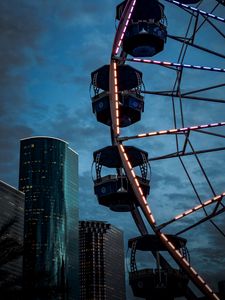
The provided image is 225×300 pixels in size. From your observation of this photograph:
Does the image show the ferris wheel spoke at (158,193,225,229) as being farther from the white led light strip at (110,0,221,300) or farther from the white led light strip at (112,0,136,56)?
the white led light strip at (112,0,136,56)

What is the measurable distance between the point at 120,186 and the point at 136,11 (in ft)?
28.5

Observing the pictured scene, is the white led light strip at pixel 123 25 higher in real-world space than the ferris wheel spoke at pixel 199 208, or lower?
higher

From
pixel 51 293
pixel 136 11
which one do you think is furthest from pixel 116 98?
pixel 51 293

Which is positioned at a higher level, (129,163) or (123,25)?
(123,25)

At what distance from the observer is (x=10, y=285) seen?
1923cm

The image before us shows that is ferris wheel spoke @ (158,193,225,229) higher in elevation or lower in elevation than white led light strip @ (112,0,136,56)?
lower

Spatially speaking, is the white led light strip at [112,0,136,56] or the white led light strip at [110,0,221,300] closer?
the white led light strip at [110,0,221,300]

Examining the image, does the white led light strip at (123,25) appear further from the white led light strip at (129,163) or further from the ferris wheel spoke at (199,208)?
the ferris wheel spoke at (199,208)

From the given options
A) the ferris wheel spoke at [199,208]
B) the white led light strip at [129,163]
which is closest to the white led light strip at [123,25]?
the white led light strip at [129,163]

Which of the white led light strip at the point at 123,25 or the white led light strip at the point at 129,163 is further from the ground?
the white led light strip at the point at 123,25

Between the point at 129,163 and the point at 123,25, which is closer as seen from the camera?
the point at 129,163

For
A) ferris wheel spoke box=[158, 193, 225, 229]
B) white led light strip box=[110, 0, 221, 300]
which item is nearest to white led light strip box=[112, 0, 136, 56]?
white led light strip box=[110, 0, 221, 300]

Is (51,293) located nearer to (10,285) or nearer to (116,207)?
→ (10,285)

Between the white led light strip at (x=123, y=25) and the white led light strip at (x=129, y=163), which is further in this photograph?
the white led light strip at (x=123, y=25)
